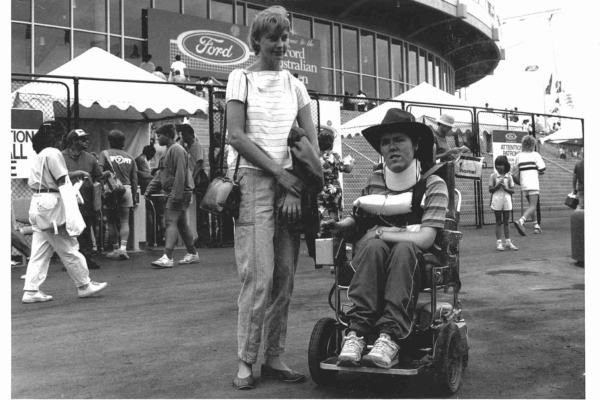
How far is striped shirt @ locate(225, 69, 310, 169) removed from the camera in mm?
3836

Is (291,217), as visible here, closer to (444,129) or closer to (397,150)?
(397,150)

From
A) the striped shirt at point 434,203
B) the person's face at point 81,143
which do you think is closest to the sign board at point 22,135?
the person's face at point 81,143

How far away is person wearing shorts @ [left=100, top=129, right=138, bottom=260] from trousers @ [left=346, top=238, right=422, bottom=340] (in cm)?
712

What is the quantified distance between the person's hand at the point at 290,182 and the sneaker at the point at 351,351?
0.79m

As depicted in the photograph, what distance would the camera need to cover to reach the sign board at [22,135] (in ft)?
31.3

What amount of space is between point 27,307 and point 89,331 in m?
1.51

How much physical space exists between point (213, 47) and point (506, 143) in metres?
11.5

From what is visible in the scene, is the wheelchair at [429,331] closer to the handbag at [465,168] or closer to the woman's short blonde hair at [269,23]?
the woman's short blonde hair at [269,23]

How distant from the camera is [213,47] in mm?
23328

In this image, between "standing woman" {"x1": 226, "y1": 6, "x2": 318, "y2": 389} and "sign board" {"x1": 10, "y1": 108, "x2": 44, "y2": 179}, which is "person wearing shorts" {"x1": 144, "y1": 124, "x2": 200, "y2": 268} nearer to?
"sign board" {"x1": 10, "y1": 108, "x2": 44, "y2": 179}

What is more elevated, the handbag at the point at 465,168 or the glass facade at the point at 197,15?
the glass facade at the point at 197,15

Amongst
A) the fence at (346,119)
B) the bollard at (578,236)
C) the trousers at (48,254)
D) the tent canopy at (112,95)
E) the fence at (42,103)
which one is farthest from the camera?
the tent canopy at (112,95)

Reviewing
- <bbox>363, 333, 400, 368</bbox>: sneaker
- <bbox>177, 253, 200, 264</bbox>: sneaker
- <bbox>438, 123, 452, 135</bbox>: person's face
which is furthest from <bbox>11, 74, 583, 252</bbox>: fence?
<bbox>363, 333, 400, 368</bbox>: sneaker

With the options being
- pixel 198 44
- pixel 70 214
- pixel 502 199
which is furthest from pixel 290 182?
pixel 198 44
